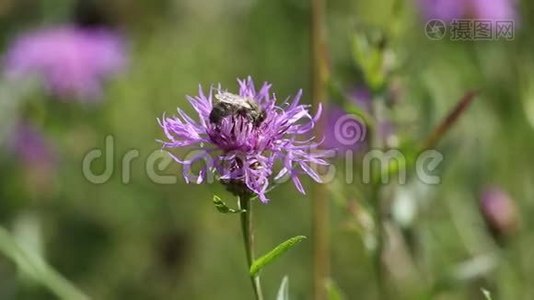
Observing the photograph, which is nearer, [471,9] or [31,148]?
[471,9]

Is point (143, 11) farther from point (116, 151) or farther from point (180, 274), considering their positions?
point (180, 274)

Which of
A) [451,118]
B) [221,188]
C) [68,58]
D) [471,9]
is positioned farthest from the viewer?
[68,58]

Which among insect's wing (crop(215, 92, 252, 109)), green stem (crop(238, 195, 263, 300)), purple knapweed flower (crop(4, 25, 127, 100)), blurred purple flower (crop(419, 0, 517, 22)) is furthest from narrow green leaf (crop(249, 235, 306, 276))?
purple knapweed flower (crop(4, 25, 127, 100))

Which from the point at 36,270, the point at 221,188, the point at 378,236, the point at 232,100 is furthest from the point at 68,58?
the point at 232,100

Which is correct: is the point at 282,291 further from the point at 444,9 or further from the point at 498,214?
the point at 444,9

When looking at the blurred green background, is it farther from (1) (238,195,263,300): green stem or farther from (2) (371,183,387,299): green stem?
(1) (238,195,263,300): green stem

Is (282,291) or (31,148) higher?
(31,148)

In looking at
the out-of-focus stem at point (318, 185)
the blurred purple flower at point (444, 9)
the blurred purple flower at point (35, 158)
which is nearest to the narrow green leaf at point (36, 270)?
the out-of-focus stem at point (318, 185)

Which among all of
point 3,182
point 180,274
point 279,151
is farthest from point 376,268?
point 3,182

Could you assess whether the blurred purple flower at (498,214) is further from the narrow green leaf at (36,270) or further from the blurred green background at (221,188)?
the narrow green leaf at (36,270)
